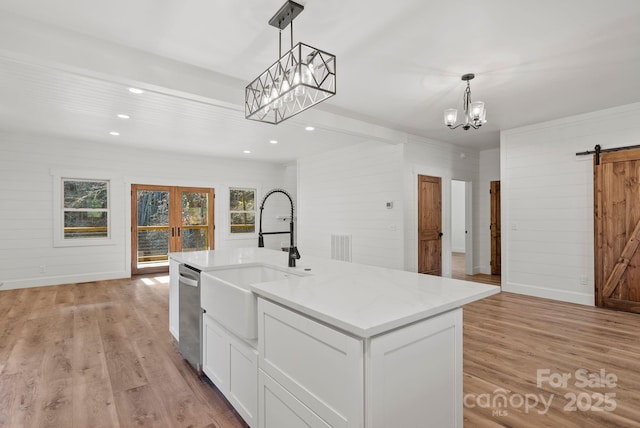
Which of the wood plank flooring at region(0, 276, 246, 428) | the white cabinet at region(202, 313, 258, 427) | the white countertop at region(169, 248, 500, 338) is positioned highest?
the white countertop at region(169, 248, 500, 338)

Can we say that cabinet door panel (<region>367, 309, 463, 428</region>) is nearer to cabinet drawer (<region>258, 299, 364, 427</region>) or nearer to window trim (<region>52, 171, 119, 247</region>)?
cabinet drawer (<region>258, 299, 364, 427</region>)

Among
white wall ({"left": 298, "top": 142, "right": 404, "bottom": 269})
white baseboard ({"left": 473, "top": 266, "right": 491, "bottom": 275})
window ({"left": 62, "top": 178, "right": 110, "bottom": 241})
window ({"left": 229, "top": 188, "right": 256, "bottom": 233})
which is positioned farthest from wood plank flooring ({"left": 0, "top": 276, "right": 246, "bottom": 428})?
white baseboard ({"left": 473, "top": 266, "right": 491, "bottom": 275})

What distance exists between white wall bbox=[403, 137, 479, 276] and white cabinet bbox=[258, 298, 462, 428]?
4.09 m

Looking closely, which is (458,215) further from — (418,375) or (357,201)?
(418,375)

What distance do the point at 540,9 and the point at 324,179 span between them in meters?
5.03

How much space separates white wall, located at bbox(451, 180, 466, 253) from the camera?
10891mm

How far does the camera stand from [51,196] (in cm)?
583

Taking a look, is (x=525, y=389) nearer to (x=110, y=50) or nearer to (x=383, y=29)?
(x=383, y=29)

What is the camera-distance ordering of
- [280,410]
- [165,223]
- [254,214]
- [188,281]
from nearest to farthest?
1. [280,410]
2. [188,281]
3. [165,223]
4. [254,214]

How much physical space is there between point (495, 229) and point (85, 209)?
8.22m

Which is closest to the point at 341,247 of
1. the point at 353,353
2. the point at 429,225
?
the point at 429,225

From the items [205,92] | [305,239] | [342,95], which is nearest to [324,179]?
[305,239]

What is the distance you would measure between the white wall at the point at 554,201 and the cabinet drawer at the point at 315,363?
4901mm

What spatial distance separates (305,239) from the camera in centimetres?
750
